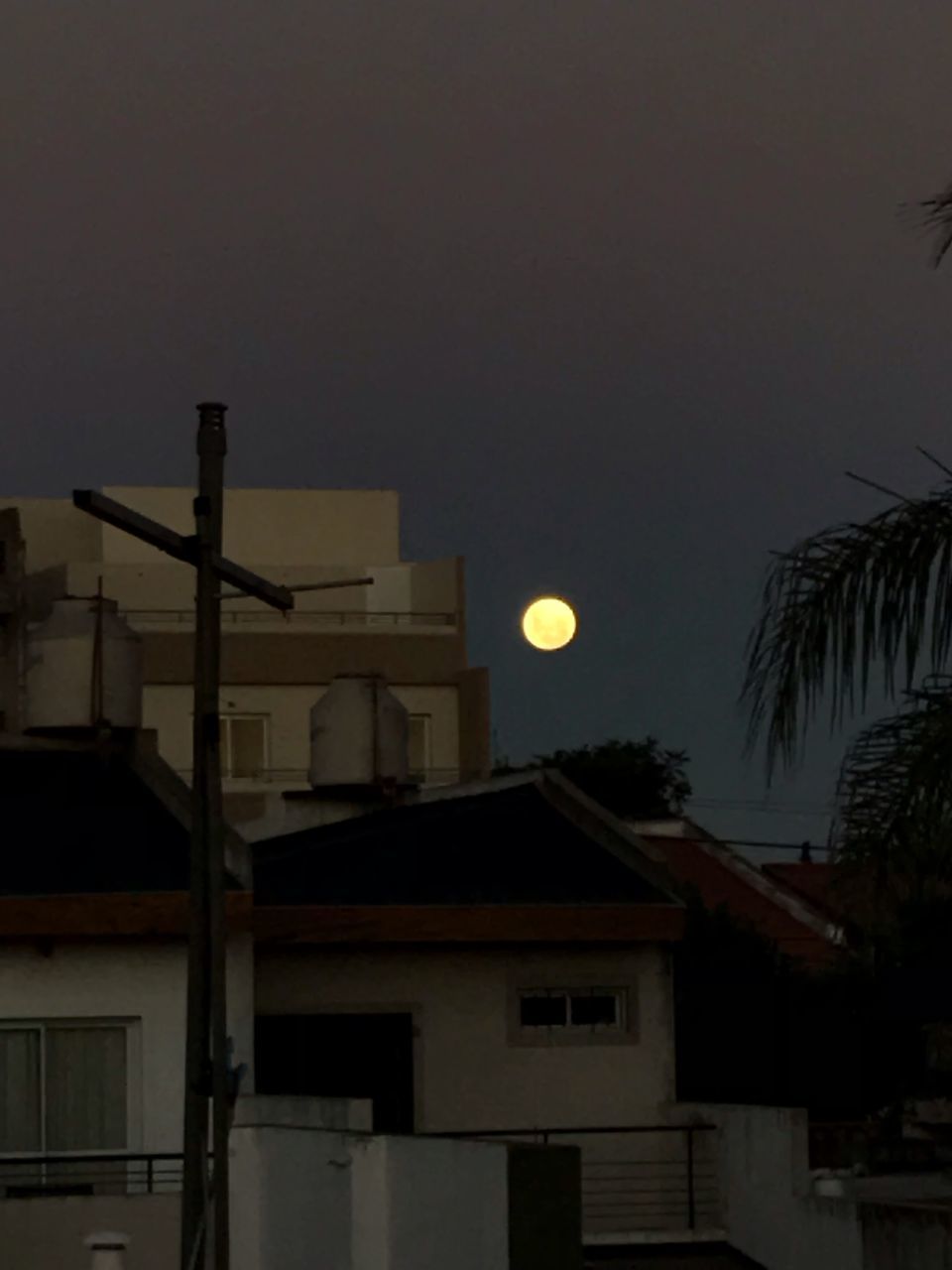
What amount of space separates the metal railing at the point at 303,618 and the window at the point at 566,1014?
33069mm

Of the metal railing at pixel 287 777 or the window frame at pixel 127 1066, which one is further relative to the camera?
the metal railing at pixel 287 777

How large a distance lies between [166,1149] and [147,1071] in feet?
2.35

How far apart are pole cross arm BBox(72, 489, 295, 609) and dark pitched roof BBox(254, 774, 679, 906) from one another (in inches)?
298

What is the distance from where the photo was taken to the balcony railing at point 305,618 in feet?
193

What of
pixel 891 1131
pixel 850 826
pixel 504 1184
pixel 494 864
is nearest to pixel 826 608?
pixel 850 826

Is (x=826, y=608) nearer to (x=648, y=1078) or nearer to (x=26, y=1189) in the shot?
(x=26, y=1189)

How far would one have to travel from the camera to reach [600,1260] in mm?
22500

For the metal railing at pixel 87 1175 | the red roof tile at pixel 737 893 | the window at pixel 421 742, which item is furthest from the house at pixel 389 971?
the red roof tile at pixel 737 893

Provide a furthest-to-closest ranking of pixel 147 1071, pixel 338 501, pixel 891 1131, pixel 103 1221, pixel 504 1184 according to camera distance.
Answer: pixel 338 501, pixel 891 1131, pixel 147 1071, pixel 103 1221, pixel 504 1184

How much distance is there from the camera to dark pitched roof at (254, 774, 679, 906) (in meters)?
24.8

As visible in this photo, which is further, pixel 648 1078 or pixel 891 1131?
pixel 891 1131

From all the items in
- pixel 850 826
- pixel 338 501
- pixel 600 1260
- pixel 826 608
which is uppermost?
pixel 338 501

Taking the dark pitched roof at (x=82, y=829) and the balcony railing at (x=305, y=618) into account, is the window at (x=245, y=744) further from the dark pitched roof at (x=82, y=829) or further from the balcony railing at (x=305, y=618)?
the dark pitched roof at (x=82, y=829)

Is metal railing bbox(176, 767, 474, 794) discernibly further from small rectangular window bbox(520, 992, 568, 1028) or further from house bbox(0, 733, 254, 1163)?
house bbox(0, 733, 254, 1163)
